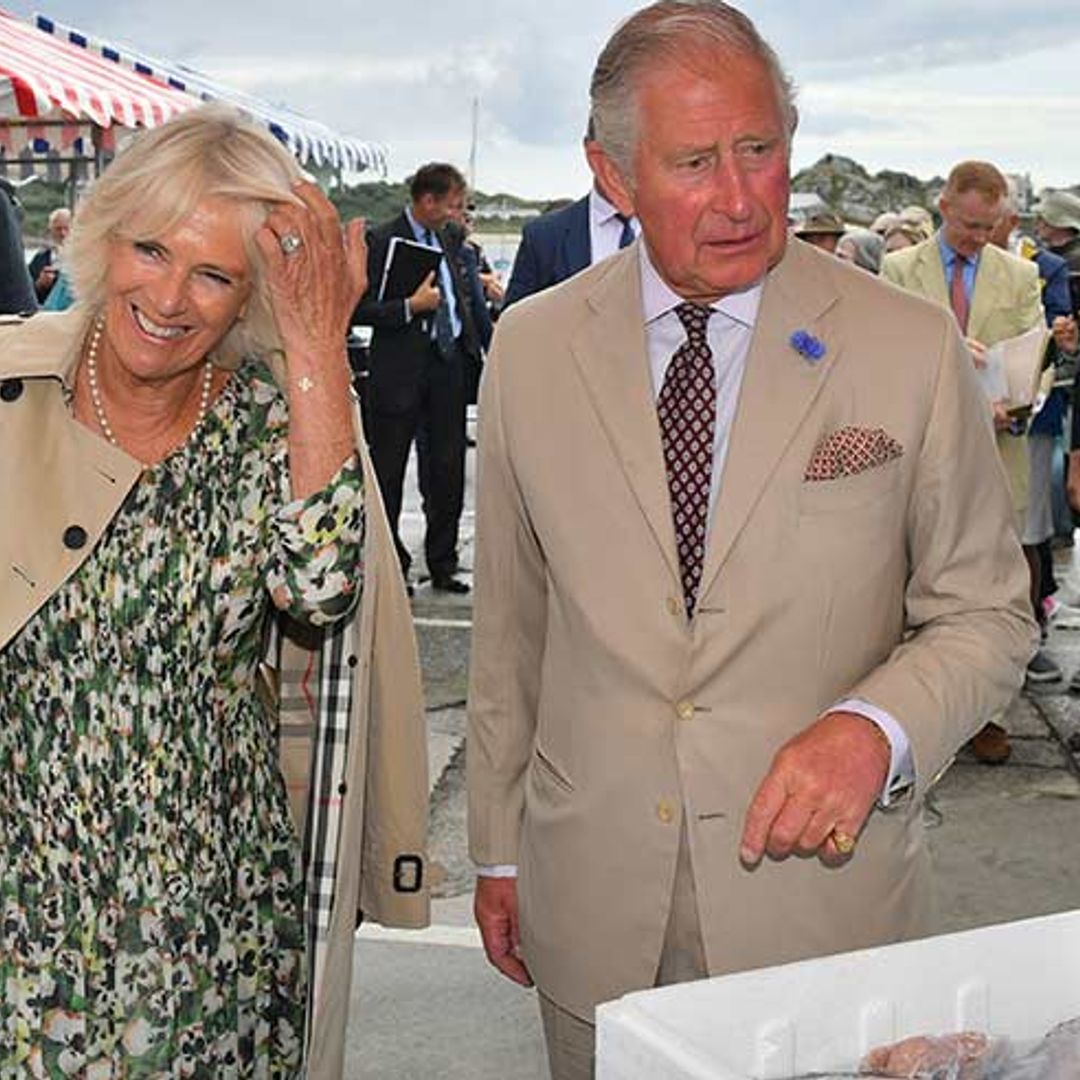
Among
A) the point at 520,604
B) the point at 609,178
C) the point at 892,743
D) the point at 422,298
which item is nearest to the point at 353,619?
the point at 520,604

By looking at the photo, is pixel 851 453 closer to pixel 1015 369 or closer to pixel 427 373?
pixel 1015 369

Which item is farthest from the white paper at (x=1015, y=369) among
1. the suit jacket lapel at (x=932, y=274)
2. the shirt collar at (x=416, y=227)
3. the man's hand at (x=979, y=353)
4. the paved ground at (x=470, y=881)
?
the shirt collar at (x=416, y=227)

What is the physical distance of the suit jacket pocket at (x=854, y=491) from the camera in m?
2.20

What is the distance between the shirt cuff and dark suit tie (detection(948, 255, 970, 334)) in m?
4.88

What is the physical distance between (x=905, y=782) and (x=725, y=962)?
0.36m

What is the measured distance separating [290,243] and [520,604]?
0.59 meters

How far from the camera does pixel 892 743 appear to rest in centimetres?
203

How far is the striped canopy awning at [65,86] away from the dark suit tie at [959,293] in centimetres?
353

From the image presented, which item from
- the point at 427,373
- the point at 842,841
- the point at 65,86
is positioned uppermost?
the point at 65,86

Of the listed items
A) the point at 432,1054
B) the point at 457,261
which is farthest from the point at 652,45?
the point at 457,261

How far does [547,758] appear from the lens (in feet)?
7.92

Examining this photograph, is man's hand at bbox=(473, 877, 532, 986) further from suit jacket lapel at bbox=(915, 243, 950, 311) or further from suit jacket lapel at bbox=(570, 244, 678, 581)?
suit jacket lapel at bbox=(915, 243, 950, 311)

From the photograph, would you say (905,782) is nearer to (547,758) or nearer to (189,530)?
(547,758)

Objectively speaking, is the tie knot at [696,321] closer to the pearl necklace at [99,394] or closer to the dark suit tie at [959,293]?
the pearl necklace at [99,394]
